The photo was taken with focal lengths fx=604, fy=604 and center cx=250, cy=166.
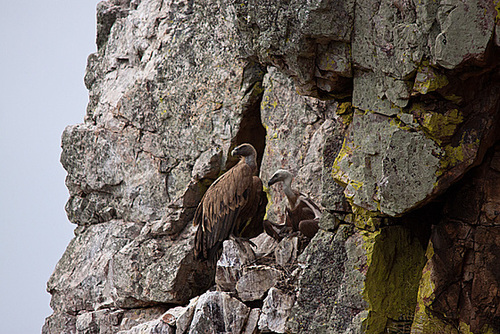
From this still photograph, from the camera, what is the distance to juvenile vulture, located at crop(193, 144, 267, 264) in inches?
226

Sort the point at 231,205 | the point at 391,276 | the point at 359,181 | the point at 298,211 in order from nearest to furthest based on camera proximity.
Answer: the point at 359,181
the point at 391,276
the point at 298,211
the point at 231,205

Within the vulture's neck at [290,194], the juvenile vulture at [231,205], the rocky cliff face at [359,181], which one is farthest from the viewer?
the juvenile vulture at [231,205]

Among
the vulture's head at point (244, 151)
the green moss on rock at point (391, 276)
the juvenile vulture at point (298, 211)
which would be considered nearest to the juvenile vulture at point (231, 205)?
the vulture's head at point (244, 151)

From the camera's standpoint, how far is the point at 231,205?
577cm

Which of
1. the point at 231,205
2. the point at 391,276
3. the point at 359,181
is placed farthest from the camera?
the point at 231,205

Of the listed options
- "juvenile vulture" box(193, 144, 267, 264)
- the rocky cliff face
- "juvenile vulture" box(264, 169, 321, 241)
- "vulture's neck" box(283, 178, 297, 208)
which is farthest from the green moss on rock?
"juvenile vulture" box(193, 144, 267, 264)

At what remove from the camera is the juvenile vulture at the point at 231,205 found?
5750 millimetres

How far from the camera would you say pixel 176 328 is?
527 cm

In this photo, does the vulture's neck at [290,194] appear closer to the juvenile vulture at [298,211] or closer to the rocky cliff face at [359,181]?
the juvenile vulture at [298,211]

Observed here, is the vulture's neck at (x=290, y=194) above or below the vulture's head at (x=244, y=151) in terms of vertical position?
below

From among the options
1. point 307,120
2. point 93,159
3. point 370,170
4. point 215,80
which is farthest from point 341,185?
point 93,159

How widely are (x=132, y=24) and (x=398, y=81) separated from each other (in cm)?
501

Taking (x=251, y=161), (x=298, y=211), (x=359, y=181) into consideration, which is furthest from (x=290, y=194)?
(x=359, y=181)

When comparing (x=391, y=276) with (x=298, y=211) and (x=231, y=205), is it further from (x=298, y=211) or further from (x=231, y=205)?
(x=231, y=205)
